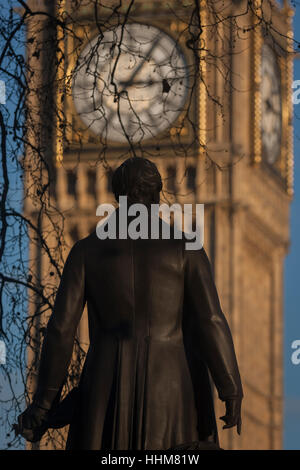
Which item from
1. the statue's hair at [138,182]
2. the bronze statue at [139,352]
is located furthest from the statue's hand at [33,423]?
the statue's hair at [138,182]

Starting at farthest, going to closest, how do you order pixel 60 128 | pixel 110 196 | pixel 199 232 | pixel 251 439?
pixel 251 439
pixel 110 196
pixel 60 128
pixel 199 232

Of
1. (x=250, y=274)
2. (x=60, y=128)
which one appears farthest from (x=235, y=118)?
(x=60, y=128)

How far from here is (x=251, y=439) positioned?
56.5 meters

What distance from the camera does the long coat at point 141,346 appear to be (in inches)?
390

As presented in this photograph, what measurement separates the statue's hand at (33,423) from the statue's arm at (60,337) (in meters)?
0.03

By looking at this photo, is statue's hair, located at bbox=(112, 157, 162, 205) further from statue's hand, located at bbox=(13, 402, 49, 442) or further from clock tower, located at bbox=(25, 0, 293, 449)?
clock tower, located at bbox=(25, 0, 293, 449)

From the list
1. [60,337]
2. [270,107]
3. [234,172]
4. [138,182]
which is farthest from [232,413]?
[270,107]

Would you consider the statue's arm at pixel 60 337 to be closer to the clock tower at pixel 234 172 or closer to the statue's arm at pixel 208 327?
the statue's arm at pixel 208 327

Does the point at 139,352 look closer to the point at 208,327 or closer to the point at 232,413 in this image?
the point at 208,327

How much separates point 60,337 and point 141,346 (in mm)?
382

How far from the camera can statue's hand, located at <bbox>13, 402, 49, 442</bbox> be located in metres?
9.98

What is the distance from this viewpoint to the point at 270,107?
55.0 metres
